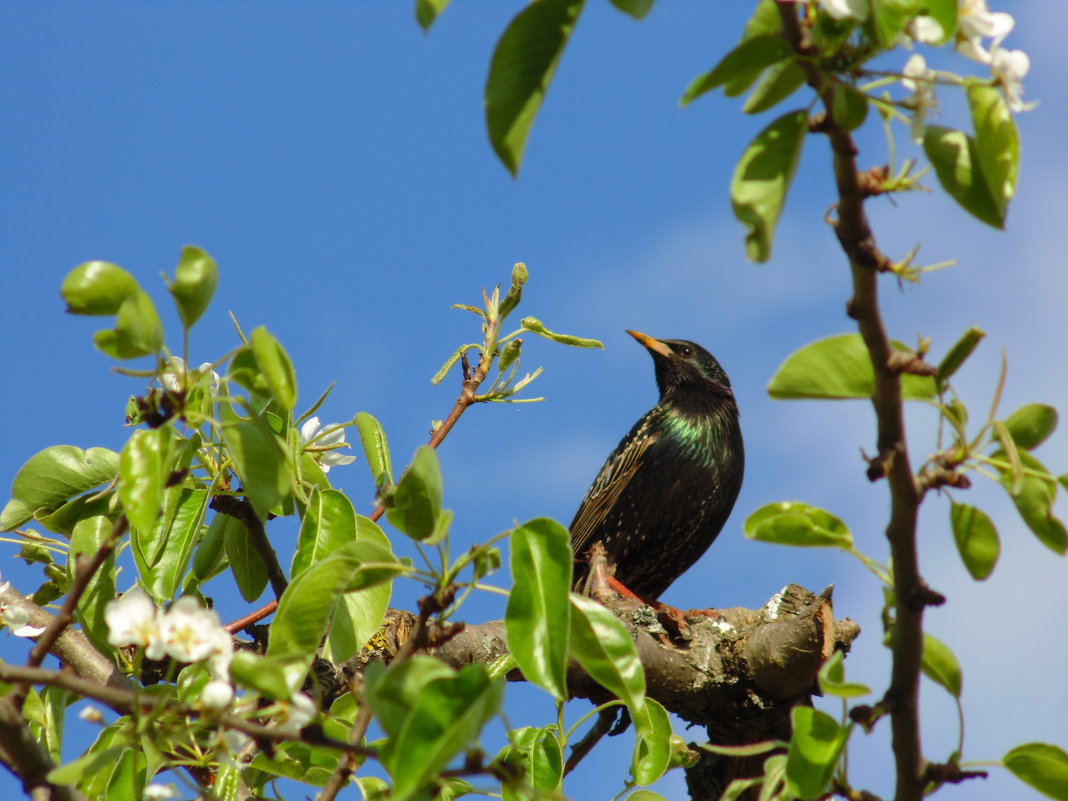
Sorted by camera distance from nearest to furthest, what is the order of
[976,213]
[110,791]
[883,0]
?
[883,0] < [976,213] < [110,791]

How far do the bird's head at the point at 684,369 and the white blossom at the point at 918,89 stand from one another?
5.73 m

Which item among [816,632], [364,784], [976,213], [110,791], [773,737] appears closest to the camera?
[976,213]

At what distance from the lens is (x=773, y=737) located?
386 cm

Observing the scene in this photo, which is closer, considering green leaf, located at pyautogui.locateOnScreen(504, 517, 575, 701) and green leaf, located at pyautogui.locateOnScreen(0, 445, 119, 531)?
green leaf, located at pyautogui.locateOnScreen(504, 517, 575, 701)

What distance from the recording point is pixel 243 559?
2.77 m

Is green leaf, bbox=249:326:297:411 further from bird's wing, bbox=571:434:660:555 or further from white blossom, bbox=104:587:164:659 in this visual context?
bird's wing, bbox=571:434:660:555

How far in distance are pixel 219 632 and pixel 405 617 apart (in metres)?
2.22

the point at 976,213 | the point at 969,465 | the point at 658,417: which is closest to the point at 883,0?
the point at 976,213

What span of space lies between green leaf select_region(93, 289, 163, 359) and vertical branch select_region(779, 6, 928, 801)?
81 cm

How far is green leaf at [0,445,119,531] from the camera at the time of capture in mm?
2471

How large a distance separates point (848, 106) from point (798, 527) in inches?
22.9

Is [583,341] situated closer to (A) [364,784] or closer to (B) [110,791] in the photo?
(A) [364,784]

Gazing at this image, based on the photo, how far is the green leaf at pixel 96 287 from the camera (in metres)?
1.50

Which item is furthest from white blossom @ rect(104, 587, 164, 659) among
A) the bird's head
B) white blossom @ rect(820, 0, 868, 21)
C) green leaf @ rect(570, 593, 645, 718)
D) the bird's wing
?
the bird's head
